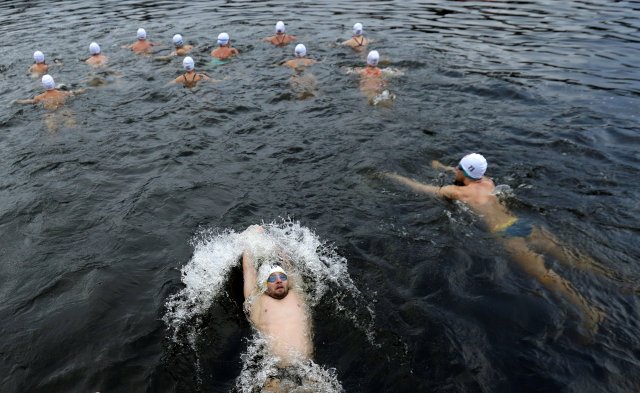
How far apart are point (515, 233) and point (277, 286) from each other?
3.93 meters

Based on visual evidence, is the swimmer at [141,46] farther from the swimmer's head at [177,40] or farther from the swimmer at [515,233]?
the swimmer at [515,233]

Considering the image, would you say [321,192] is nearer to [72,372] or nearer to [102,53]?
[72,372]

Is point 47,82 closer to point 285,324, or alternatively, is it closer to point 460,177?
point 285,324

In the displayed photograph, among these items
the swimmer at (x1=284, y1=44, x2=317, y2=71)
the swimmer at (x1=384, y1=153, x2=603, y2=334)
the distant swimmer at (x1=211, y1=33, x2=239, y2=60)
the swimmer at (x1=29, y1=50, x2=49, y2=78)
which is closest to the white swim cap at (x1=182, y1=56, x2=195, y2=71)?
the distant swimmer at (x1=211, y1=33, x2=239, y2=60)

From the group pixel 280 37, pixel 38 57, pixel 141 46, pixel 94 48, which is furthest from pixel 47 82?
pixel 280 37

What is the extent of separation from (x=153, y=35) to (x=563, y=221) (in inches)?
→ 743

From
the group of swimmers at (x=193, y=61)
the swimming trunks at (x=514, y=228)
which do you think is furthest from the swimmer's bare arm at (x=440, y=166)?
the group of swimmers at (x=193, y=61)

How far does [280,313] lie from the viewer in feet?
19.8

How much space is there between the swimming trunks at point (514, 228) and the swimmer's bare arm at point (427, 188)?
946 millimetres

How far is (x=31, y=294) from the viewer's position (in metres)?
6.86

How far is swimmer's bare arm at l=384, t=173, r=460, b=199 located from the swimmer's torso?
3.46 meters

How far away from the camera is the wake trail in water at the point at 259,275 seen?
544 cm

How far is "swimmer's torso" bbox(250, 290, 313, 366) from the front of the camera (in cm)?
564

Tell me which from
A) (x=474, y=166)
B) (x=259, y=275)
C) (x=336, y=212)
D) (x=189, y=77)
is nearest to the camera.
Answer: (x=259, y=275)
